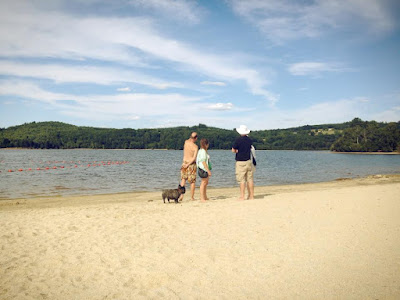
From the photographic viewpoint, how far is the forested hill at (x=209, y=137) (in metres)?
106

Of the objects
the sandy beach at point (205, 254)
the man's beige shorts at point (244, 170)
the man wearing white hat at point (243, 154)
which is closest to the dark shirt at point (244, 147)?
the man wearing white hat at point (243, 154)

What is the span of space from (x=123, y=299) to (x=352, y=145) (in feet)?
381

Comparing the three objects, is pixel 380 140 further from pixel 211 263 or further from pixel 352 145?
pixel 211 263

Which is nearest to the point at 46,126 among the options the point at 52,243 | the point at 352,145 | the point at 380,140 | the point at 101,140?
the point at 101,140

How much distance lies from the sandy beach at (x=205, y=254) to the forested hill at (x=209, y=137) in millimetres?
111889

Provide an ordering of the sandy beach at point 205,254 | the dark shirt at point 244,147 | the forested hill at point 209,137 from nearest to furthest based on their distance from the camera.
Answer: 1. the sandy beach at point 205,254
2. the dark shirt at point 244,147
3. the forested hill at point 209,137

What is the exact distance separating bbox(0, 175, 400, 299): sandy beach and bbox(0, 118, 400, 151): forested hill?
367 feet

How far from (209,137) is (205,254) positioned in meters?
118

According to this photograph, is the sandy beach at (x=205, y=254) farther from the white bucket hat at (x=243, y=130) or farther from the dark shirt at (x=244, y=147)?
the white bucket hat at (x=243, y=130)

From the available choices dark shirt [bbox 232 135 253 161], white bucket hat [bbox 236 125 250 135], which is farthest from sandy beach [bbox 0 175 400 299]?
white bucket hat [bbox 236 125 250 135]

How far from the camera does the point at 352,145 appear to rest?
105m

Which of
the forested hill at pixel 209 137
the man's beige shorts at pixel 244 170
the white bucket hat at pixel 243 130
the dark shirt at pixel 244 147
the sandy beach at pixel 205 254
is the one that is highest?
the forested hill at pixel 209 137

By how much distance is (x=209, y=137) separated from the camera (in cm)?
12275

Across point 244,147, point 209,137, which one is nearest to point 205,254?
point 244,147
